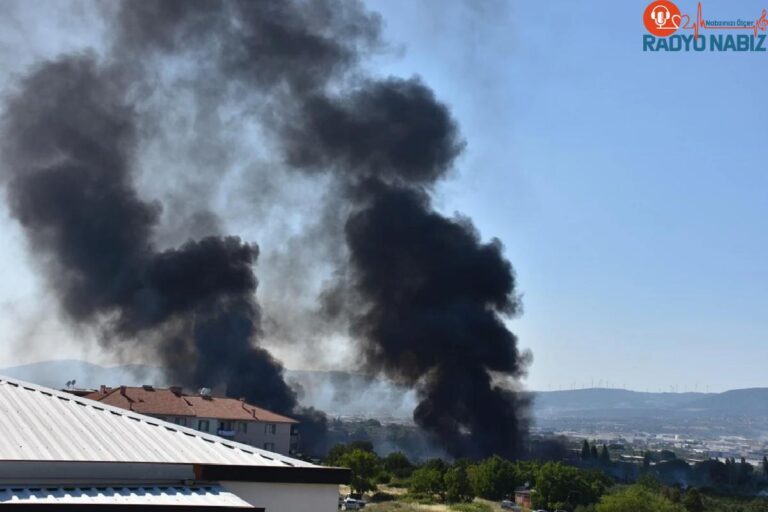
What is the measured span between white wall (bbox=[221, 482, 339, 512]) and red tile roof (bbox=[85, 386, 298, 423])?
3953 cm

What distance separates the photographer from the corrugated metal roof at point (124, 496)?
36.1 feet

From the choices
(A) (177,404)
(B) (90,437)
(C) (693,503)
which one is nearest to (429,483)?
(C) (693,503)

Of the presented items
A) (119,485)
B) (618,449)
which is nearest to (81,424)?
(119,485)

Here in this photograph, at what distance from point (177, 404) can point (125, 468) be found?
4263 centimetres

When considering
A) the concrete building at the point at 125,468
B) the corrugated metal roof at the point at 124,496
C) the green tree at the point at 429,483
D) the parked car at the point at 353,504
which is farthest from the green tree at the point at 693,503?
the corrugated metal roof at the point at 124,496

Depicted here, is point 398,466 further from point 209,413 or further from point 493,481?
point 209,413

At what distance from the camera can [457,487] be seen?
47.1 m

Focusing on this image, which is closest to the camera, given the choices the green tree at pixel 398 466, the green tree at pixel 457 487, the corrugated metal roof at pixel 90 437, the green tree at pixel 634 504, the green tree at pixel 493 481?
the corrugated metal roof at pixel 90 437

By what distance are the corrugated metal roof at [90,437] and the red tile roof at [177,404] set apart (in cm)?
3726

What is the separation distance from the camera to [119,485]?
1211cm

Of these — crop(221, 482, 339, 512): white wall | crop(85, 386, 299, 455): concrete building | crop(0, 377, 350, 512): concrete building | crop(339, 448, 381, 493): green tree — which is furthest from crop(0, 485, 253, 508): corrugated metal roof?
crop(85, 386, 299, 455): concrete building

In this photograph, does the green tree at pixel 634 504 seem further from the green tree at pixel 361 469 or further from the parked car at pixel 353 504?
the green tree at pixel 361 469

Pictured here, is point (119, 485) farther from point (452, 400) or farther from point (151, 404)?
point (452, 400)

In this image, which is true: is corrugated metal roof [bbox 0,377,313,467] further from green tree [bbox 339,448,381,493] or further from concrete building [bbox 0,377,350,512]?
green tree [bbox 339,448,381,493]
